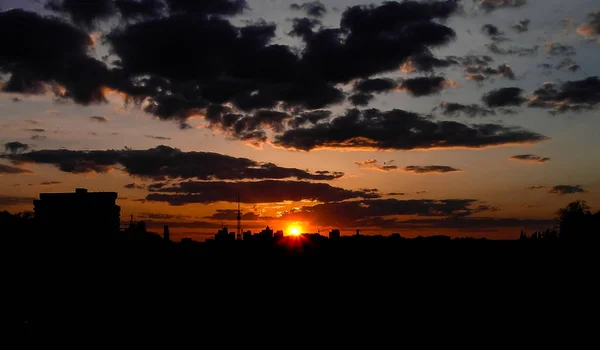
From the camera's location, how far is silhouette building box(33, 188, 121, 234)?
53938mm

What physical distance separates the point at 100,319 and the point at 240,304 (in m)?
7.79

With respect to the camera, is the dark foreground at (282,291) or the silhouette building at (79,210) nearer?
the dark foreground at (282,291)

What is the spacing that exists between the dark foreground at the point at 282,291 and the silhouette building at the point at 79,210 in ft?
25.8

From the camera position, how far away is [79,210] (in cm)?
5528

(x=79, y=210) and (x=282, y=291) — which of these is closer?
(x=282, y=291)

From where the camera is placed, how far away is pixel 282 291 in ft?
132

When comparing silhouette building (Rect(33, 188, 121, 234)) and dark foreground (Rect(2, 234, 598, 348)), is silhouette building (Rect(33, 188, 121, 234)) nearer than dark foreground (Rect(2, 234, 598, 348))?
No

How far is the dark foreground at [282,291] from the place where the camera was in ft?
119

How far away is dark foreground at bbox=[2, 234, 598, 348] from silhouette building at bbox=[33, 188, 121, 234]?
7.86m

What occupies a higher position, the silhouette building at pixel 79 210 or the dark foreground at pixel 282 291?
the silhouette building at pixel 79 210

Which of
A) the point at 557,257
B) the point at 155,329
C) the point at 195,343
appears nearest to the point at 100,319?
the point at 155,329

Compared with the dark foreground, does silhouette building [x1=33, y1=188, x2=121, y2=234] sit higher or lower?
higher

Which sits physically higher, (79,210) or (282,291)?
(79,210)

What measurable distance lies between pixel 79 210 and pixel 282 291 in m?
22.9
